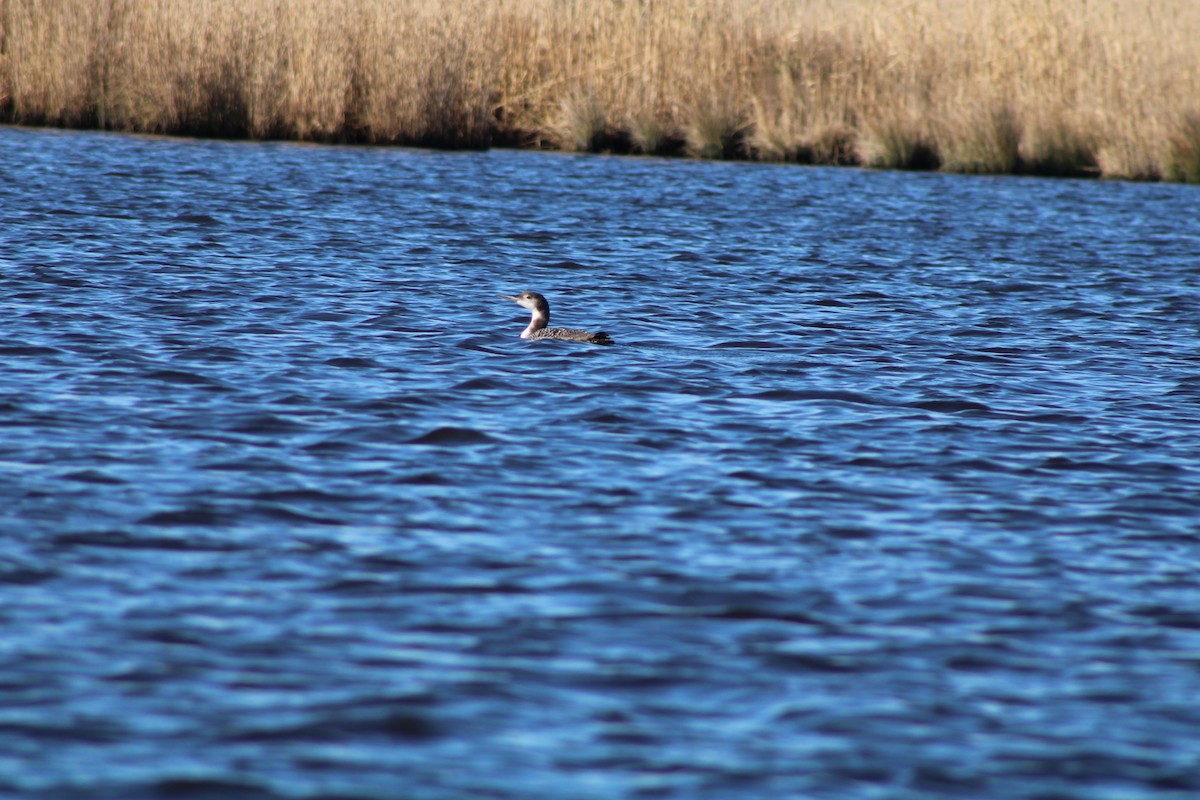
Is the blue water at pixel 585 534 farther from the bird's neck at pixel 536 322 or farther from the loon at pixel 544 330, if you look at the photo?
the bird's neck at pixel 536 322

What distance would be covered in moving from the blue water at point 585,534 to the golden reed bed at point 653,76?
25.1ft

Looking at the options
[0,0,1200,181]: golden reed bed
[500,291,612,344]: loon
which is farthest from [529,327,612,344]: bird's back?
[0,0,1200,181]: golden reed bed

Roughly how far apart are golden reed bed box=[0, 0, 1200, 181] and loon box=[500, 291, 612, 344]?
422 inches

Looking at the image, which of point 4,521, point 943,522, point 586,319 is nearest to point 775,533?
point 943,522

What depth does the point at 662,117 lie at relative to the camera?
71.9 ft

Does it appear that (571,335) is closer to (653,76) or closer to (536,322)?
(536,322)

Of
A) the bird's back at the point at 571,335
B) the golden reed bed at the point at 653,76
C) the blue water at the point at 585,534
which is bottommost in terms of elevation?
the blue water at the point at 585,534

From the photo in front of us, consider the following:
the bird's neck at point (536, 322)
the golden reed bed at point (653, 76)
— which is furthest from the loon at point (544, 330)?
the golden reed bed at point (653, 76)

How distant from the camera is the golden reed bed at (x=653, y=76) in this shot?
65.5 feet

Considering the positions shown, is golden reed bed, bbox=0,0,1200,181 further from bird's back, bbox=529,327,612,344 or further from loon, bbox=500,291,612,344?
bird's back, bbox=529,327,612,344

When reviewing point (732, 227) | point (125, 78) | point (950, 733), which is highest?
point (125, 78)

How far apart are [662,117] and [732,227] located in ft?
20.1

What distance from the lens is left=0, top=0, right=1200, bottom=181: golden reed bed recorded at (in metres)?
20.0

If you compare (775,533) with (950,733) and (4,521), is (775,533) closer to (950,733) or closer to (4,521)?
(950,733)
